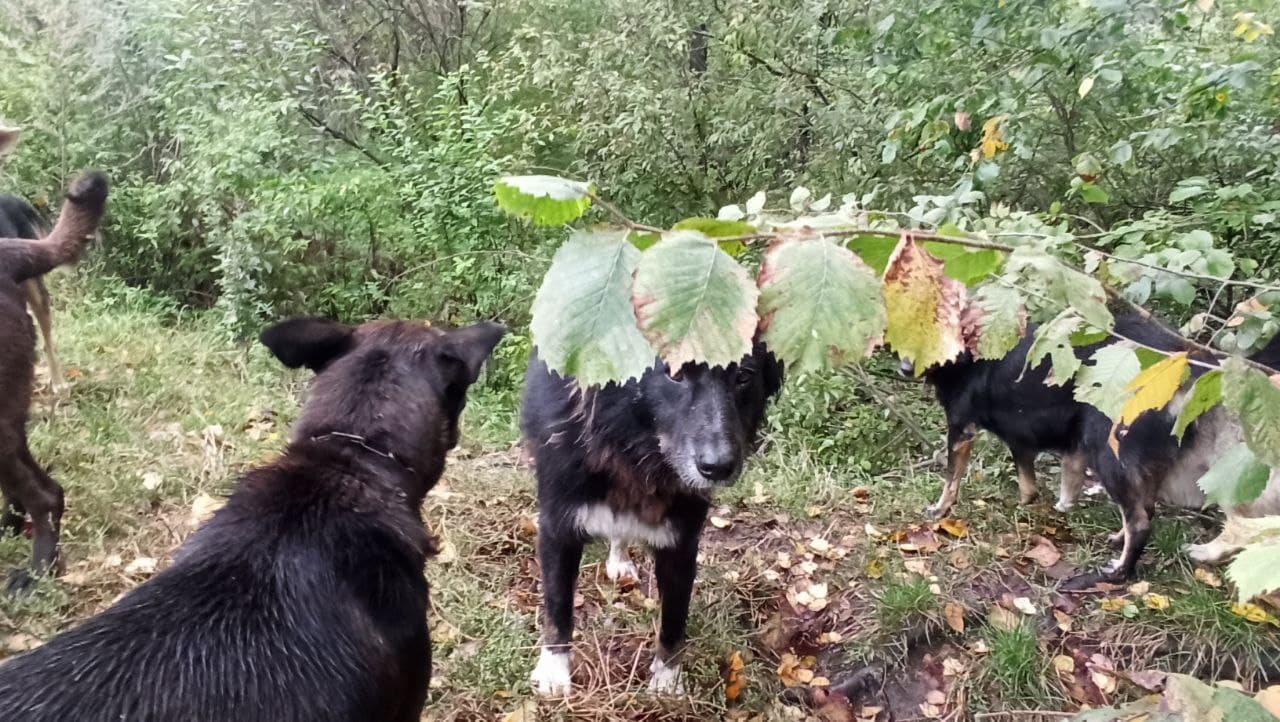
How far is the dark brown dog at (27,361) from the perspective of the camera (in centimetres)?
326

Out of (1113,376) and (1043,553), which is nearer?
(1113,376)

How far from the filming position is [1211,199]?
3.93 meters

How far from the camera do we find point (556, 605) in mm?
3135

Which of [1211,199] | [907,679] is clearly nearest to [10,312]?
[907,679]

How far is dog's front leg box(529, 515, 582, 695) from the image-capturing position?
10.0 ft

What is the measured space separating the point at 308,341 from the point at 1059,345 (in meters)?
1.96

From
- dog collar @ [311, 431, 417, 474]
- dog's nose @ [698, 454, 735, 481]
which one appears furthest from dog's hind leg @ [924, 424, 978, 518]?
dog collar @ [311, 431, 417, 474]

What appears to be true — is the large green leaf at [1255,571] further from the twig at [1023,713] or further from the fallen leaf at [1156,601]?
the fallen leaf at [1156,601]

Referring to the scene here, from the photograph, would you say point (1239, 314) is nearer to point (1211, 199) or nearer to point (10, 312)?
point (1211, 199)

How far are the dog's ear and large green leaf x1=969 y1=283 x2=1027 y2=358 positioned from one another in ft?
6.03

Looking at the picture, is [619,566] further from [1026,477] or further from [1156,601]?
[1026,477]

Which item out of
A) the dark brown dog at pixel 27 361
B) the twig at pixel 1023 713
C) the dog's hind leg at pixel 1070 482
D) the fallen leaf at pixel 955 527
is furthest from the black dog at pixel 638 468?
the dog's hind leg at pixel 1070 482

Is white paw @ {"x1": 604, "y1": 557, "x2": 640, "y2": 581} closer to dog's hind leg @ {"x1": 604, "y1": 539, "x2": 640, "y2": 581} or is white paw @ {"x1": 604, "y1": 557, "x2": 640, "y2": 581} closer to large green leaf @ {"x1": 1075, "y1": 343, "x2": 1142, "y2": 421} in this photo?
dog's hind leg @ {"x1": 604, "y1": 539, "x2": 640, "y2": 581}

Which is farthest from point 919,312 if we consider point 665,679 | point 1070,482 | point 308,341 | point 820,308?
point 1070,482
